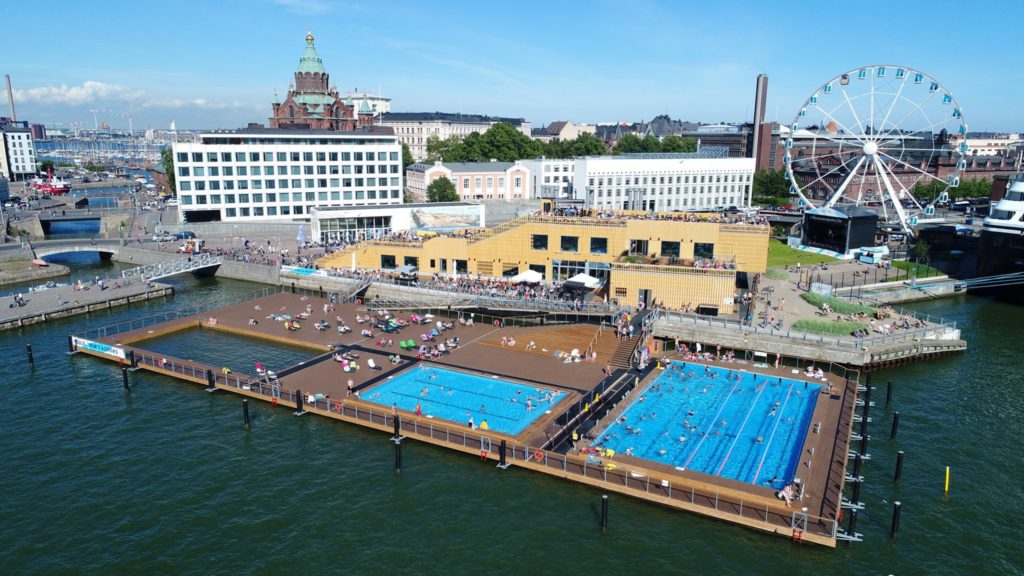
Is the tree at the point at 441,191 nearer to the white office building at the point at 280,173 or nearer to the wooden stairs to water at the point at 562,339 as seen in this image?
the white office building at the point at 280,173

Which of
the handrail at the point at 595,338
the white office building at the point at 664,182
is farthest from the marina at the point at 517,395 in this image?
the white office building at the point at 664,182

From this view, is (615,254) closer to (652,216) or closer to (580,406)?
(652,216)

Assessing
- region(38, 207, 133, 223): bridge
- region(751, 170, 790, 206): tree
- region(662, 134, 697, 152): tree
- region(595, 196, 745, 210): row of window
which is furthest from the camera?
region(662, 134, 697, 152): tree

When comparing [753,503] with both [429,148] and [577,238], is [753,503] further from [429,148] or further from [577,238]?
[429,148]

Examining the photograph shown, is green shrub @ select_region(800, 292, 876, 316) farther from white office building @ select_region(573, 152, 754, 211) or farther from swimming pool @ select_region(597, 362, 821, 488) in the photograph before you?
white office building @ select_region(573, 152, 754, 211)

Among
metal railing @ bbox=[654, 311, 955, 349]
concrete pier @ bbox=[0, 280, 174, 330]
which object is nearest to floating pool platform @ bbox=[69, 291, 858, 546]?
metal railing @ bbox=[654, 311, 955, 349]
